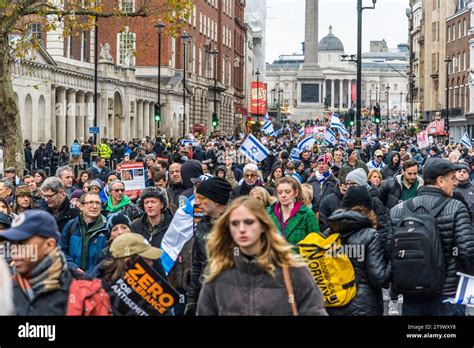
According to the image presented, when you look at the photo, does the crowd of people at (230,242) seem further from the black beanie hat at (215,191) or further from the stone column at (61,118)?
the stone column at (61,118)

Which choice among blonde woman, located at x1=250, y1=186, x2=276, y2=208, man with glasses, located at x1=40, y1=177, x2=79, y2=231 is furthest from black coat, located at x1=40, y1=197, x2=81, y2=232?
blonde woman, located at x1=250, y1=186, x2=276, y2=208

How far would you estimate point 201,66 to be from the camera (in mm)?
92125

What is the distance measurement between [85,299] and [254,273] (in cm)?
96

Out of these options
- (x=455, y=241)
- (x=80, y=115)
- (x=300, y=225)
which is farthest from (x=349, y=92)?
(x=455, y=241)

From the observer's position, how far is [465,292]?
788 cm

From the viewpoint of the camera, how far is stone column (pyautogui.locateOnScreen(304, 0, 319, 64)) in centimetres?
11919

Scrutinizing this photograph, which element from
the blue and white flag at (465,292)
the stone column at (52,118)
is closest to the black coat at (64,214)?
the blue and white flag at (465,292)

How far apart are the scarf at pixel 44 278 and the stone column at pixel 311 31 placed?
377 feet

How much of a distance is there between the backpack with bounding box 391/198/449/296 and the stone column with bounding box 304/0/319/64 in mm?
112538

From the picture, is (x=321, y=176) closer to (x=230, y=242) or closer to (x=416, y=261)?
(x=416, y=261)

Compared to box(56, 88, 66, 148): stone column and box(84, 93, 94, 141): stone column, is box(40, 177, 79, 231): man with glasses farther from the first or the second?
box(84, 93, 94, 141): stone column

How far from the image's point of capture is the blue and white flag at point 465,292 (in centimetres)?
783
